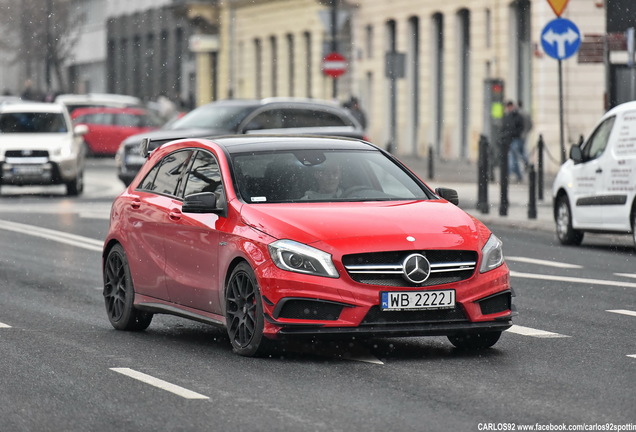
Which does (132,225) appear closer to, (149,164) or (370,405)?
(149,164)

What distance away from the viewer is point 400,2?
51812mm

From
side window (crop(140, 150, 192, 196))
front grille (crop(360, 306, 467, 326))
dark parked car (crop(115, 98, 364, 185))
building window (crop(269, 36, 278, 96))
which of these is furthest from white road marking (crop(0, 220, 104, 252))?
building window (crop(269, 36, 278, 96))

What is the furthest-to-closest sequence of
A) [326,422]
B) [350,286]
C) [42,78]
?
[42,78]
[350,286]
[326,422]

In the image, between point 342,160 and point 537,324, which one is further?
point 537,324

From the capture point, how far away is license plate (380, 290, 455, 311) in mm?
10344

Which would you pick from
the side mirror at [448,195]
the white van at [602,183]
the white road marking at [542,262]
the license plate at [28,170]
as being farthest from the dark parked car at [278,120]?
the side mirror at [448,195]

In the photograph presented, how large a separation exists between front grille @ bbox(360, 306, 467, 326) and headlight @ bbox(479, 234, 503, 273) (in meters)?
0.31

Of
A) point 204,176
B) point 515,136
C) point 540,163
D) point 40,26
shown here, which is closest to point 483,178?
point 540,163

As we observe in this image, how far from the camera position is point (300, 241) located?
34.1ft

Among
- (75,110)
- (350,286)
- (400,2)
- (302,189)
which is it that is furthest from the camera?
(75,110)

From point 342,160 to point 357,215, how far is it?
3.48 ft

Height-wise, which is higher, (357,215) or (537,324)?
(357,215)

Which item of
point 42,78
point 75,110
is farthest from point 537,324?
point 42,78

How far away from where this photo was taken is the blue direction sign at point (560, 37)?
25.3m
